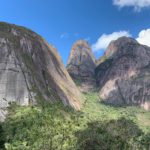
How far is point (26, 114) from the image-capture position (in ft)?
424

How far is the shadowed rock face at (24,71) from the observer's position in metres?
146

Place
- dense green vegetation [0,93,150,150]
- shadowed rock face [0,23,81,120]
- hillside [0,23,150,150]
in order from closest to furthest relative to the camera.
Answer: dense green vegetation [0,93,150,150], hillside [0,23,150,150], shadowed rock face [0,23,81,120]

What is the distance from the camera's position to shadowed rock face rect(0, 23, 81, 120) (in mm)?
145913

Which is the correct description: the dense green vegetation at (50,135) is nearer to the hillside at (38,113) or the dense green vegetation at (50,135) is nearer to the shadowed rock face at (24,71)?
the hillside at (38,113)

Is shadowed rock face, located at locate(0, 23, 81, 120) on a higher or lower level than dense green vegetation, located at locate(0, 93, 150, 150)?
higher

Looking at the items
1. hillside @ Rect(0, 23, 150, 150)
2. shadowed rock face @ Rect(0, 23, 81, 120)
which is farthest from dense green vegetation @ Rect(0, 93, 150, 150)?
shadowed rock face @ Rect(0, 23, 81, 120)

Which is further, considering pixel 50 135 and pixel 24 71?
pixel 24 71

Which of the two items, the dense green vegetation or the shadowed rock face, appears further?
the shadowed rock face

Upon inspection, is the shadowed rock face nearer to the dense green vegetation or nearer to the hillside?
the hillside

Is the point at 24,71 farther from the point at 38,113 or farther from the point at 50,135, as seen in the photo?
the point at 50,135

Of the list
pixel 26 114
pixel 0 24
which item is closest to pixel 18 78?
pixel 26 114

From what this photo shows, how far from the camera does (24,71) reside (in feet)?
502

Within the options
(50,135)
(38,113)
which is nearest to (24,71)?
(38,113)

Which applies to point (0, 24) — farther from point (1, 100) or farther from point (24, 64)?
point (1, 100)
